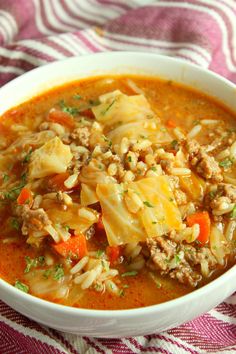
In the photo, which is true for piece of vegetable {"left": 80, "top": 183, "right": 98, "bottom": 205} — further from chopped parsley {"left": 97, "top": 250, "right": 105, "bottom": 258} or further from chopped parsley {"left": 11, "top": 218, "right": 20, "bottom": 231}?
chopped parsley {"left": 11, "top": 218, "right": 20, "bottom": 231}

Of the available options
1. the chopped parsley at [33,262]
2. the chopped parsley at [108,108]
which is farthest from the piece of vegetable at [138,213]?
the chopped parsley at [108,108]

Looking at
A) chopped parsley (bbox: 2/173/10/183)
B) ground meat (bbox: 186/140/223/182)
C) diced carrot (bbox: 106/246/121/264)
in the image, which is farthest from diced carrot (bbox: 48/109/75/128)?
diced carrot (bbox: 106/246/121/264)

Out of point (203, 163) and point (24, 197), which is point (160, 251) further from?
point (24, 197)

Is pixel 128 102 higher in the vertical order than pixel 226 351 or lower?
higher

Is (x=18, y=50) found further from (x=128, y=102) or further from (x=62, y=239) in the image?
(x=62, y=239)

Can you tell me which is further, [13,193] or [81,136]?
[81,136]

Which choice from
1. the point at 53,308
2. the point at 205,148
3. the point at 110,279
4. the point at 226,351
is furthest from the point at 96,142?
the point at 226,351

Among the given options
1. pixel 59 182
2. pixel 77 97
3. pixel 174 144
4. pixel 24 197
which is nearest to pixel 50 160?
pixel 59 182
